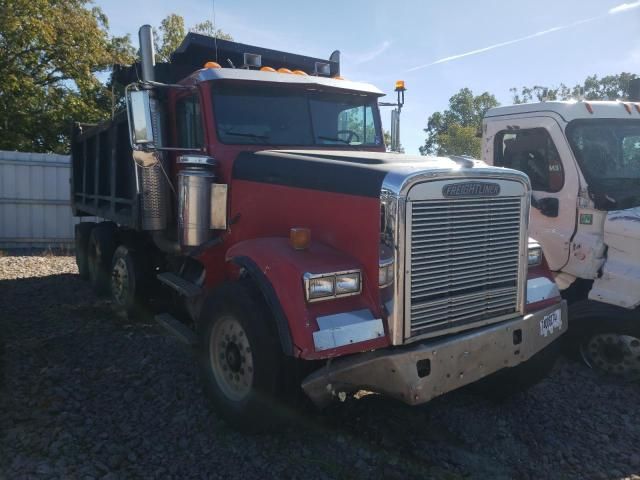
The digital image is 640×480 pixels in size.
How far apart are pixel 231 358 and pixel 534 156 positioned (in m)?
3.85

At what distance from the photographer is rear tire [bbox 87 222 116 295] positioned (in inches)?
269

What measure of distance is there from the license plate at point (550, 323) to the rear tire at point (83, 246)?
668 centimetres

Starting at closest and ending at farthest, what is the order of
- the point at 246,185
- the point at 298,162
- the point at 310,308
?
the point at 310,308 < the point at 298,162 < the point at 246,185

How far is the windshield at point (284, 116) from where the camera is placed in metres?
4.44

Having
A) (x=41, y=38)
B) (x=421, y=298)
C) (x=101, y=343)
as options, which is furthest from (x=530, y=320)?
(x=41, y=38)

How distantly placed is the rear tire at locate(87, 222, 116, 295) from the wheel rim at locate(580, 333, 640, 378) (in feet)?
18.9

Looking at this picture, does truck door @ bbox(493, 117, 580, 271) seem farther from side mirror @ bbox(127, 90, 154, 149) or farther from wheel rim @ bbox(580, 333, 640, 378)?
side mirror @ bbox(127, 90, 154, 149)

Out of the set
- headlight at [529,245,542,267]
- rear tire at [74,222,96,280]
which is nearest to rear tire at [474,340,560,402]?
headlight at [529,245,542,267]

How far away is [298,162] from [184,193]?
1.08m

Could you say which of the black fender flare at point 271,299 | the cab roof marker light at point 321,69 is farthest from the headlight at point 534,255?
the cab roof marker light at point 321,69

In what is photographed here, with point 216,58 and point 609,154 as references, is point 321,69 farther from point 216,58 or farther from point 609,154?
point 609,154

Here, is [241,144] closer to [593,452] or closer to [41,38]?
[593,452]

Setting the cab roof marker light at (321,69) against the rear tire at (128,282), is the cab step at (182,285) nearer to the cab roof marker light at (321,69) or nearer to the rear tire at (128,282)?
the rear tire at (128,282)

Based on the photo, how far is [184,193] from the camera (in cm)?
416
